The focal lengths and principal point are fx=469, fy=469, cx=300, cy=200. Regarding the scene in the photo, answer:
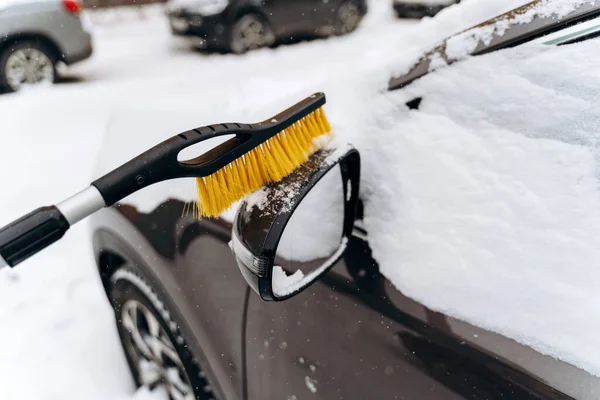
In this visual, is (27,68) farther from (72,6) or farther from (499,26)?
(499,26)

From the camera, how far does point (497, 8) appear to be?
1.24 m

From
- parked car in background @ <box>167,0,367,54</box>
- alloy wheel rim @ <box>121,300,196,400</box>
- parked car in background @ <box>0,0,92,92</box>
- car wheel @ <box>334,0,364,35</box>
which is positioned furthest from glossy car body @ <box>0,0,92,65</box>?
alloy wheel rim @ <box>121,300,196,400</box>

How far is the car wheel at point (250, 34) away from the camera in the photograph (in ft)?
22.7

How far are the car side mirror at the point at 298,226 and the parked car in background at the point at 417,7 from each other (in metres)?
7.25

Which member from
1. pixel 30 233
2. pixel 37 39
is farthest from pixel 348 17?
pixel 30 233

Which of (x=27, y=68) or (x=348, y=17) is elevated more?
(x=27, y=68)

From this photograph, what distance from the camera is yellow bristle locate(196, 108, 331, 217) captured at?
38.8 inches

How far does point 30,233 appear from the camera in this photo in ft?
2.51

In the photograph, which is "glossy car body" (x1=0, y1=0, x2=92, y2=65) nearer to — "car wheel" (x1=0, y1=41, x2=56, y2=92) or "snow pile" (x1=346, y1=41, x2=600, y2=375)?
"car wheel" (x1=0, y1=41, x2=56, y2=92)

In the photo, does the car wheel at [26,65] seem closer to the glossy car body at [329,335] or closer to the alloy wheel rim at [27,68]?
the alloy wheel rim at [27,68]

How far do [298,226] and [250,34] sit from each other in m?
6.45

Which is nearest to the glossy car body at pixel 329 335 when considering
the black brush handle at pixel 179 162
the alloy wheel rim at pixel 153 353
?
the alloy wheel rim at pixel 153 353

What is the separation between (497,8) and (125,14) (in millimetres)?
11343

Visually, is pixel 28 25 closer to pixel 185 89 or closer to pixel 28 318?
pixel 185 89
